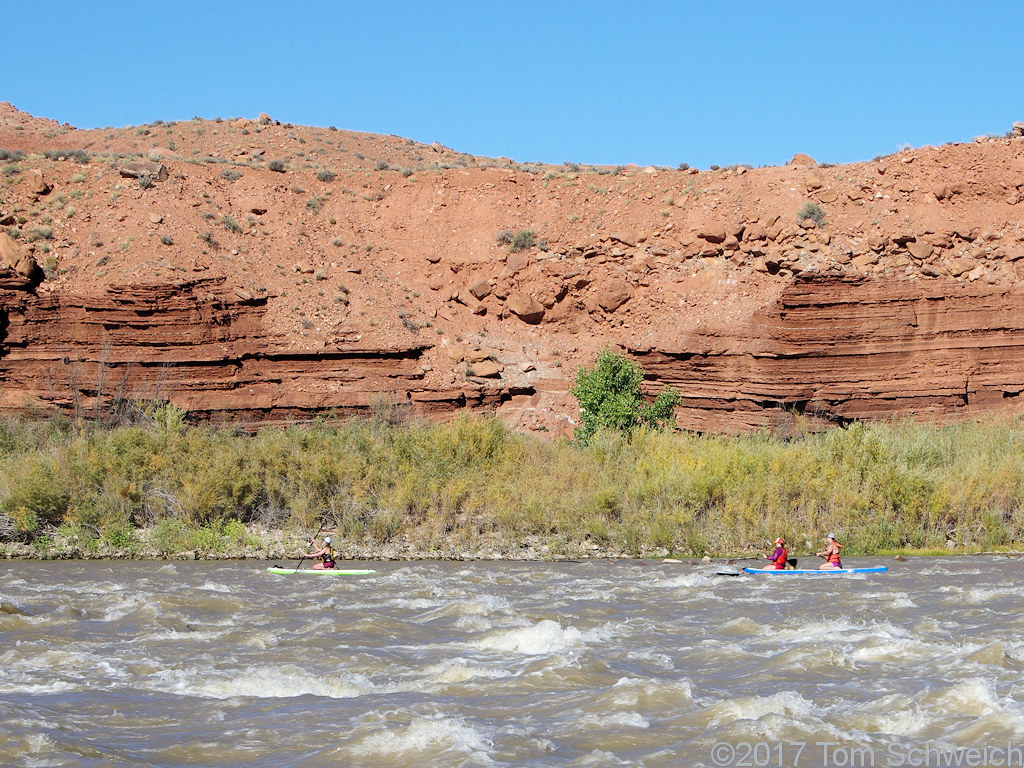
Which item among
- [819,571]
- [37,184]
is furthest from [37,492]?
[37,184]

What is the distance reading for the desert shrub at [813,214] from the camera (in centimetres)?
3130

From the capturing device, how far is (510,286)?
32.8 meters

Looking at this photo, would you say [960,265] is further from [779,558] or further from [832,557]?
[779,558]

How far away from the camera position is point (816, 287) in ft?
92.7

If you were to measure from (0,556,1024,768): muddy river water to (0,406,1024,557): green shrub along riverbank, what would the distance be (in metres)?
3.65

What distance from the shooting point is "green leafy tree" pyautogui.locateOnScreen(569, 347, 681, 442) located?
2534 centimetres

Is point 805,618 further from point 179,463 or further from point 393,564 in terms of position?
point 179,463

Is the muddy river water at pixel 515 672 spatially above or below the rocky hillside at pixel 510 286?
below

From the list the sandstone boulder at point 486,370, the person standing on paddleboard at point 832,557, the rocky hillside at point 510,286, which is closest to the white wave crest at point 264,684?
the person standing on paddleboard at point 832,557

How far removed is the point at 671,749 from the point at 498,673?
265cm

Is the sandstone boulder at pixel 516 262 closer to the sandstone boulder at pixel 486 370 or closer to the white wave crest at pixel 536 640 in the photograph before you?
the sandstone boulder at pixel 486 370

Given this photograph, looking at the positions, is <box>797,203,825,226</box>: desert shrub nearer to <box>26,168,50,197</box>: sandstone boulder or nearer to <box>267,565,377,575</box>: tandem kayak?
<box>267,565,377,575</box>: tandem kayak

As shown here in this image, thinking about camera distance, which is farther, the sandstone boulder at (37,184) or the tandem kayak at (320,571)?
the sandstone boulder at (37,184)

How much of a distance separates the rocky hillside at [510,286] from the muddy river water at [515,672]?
12664 mm
